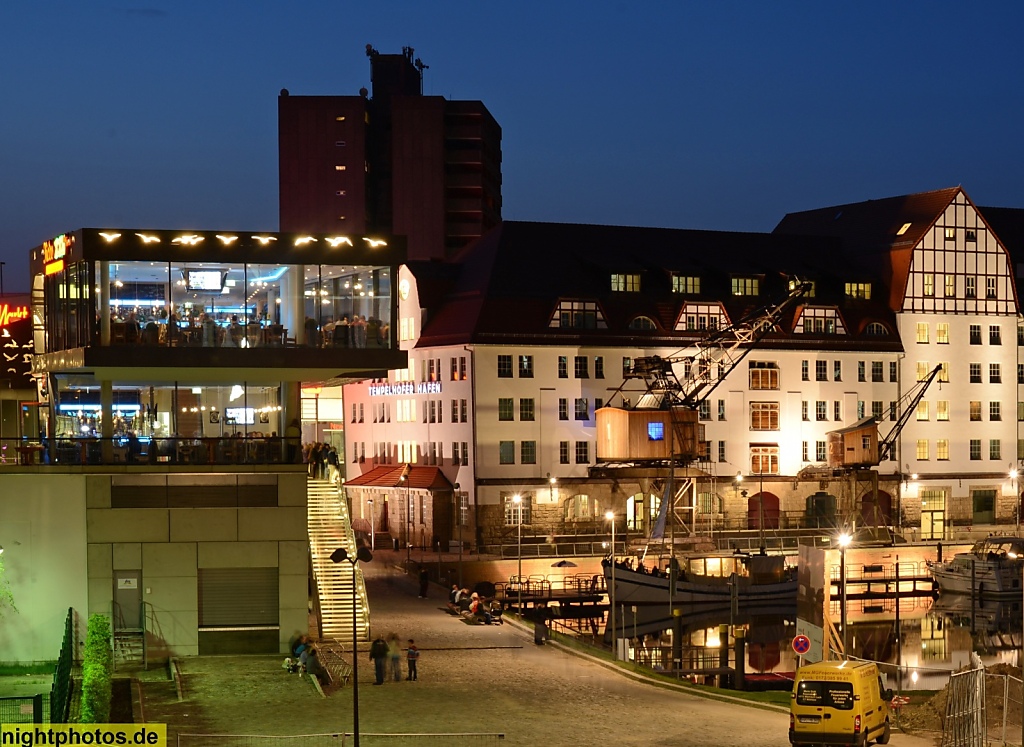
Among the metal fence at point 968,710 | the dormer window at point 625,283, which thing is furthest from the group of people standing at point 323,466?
the dormer window at point 625,283

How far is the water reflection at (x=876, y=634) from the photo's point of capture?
72.4 metres

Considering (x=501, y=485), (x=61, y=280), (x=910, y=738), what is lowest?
Answer: (x=910, y=738)

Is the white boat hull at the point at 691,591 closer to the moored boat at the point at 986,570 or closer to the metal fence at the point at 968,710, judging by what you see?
the moored boat at the point at 986,570

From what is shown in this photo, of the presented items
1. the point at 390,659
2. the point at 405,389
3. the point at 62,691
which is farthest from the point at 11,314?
the point at 62,691

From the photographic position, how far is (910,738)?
45.5 meters

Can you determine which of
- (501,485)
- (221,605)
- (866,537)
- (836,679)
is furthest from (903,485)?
(836,679)

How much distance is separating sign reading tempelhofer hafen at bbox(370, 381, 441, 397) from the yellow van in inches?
2374

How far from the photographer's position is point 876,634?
8569cm

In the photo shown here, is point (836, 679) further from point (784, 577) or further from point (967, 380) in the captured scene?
point (967, 380)

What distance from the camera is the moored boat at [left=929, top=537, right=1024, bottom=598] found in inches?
3755

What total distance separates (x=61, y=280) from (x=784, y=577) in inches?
1802

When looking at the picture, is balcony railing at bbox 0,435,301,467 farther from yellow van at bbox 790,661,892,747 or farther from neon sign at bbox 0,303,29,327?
neon sign at bbox 0,303,29,327

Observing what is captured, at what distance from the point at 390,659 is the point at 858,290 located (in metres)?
64.3

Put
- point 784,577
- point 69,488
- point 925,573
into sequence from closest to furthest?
point 69,488, point 784,577, point 925,573
